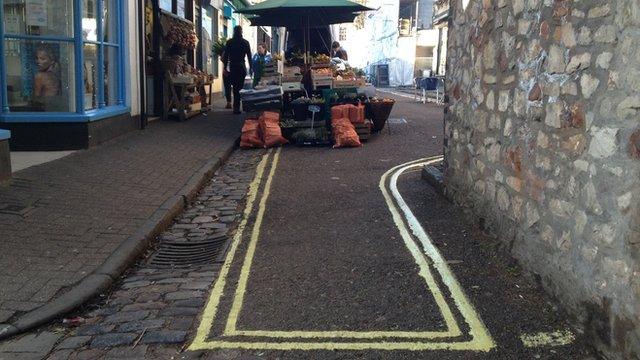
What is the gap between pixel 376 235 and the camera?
5.83m

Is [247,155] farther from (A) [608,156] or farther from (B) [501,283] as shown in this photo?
(A) [608,156]

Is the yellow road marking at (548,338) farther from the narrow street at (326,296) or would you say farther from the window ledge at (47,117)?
the window ledge at (47,117)

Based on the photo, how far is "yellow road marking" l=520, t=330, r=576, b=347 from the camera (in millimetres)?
3656

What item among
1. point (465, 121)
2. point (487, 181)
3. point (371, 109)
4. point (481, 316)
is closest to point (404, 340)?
point (481, 316)

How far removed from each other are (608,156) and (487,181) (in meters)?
2.26

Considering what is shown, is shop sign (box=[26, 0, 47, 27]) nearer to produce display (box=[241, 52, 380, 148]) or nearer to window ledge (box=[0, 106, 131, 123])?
window ledge (box=[0, 106, 131, 123])

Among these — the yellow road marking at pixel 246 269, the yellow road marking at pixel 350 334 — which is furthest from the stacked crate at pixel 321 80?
the yellow road marking at pixel 350 334

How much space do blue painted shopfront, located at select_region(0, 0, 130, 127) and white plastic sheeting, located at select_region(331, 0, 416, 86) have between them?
2269 centimetres

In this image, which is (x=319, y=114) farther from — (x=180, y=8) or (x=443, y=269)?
(x=443, y=269)

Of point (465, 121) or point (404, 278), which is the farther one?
point (465, 121)

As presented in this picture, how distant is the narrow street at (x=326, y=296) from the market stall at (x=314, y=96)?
409 centimetres

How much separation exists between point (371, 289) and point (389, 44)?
130 feet

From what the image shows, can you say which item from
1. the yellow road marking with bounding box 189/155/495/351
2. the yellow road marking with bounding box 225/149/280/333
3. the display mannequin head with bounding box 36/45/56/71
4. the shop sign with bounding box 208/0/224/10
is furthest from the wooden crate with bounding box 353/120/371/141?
the shop sign with bounding box 208/0/224/10

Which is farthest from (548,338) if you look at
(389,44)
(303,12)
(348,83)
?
(389,44)
